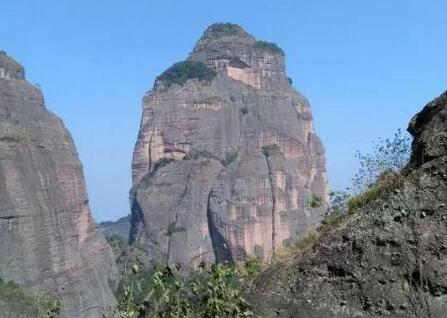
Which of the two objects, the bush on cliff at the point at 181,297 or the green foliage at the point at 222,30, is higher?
the green foliage at the point at 222,30

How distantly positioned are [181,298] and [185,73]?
235 feet

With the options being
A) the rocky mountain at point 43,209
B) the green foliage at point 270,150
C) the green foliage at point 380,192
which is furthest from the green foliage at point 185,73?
the green foliage at point 380,192

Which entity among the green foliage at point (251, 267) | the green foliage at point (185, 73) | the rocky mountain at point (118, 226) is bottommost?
the green foliage at point (251, 267)

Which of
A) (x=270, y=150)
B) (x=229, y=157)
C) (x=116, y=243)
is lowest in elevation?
(x=116, y=243)

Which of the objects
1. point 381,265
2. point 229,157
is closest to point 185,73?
point 229,157

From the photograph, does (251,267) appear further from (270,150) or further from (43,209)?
(270,150)

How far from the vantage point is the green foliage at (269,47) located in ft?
255

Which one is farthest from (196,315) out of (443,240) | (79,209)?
(79,209)

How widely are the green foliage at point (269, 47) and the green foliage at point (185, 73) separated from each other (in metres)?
7.59

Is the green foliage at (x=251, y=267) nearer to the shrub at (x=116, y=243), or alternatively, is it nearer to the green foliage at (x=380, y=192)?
the green foliage at (x=380, y=192)

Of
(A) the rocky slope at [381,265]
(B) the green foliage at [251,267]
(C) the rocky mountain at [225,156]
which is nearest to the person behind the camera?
(A) the rocky slope at [381,265]

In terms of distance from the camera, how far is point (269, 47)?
7894cm

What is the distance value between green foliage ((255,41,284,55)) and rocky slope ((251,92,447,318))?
73.7m

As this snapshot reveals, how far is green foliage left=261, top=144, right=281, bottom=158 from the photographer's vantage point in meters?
69.0
